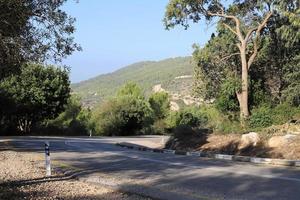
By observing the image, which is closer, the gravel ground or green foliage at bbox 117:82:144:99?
the gravel ground

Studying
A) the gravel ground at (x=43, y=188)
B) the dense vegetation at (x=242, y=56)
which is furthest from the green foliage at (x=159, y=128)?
the gravel ground at (x=43, y=188)

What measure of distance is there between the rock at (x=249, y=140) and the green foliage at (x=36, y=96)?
31.4m

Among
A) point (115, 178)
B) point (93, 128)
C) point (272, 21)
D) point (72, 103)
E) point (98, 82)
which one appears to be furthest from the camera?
point (98, 82)

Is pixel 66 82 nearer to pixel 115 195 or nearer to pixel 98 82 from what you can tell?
pixel 115 195

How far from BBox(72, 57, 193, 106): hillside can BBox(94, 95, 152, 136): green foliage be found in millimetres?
27127

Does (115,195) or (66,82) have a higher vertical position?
(66,82)

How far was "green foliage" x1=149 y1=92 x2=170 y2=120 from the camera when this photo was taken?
83.2m

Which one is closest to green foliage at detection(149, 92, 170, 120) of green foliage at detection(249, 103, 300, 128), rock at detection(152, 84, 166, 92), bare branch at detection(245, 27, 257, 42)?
rock at detection(152, 84, 166, 92)

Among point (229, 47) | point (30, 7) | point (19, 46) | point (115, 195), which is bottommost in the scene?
point (115, 195)

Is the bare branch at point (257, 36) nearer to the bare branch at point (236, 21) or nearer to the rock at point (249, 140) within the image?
the bare branch at point (236, 21)

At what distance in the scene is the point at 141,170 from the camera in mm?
17828

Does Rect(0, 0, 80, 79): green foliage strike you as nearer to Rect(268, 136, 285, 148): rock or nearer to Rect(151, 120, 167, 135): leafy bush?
Rect(268, 136, 285, 148): rock

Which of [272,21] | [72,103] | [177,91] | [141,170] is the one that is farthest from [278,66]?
[177,91]

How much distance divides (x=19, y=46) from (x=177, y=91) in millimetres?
98610
